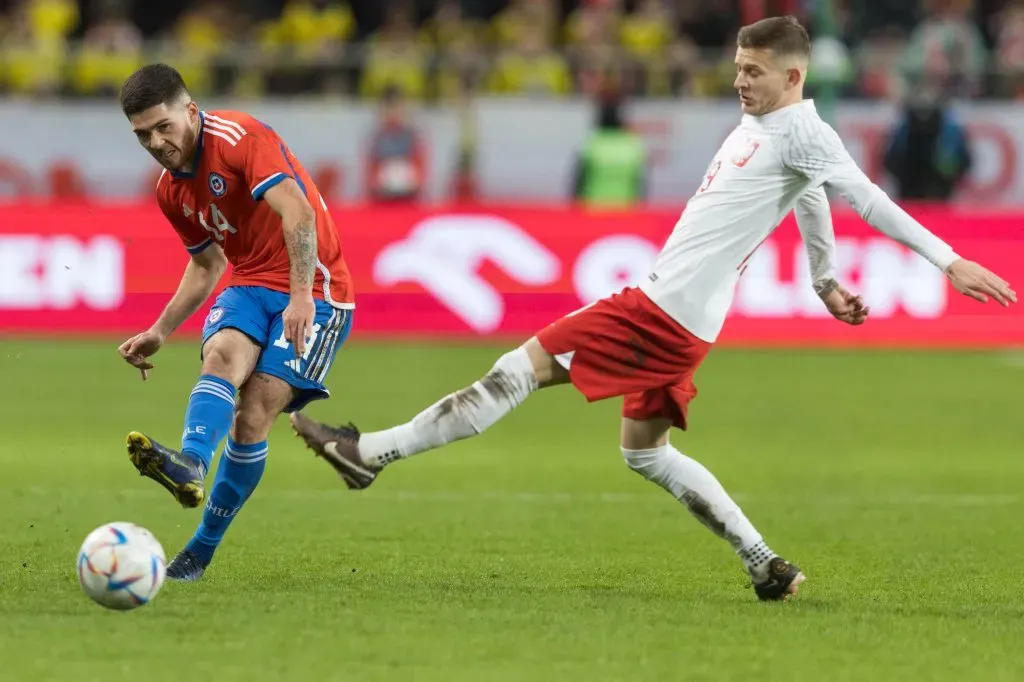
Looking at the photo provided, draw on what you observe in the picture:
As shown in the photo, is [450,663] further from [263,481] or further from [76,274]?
[76,274]

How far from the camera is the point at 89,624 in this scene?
18.8ft

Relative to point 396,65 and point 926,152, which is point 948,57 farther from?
point 396,65

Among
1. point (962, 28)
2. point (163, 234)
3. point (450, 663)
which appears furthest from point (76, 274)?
point (450, 663)

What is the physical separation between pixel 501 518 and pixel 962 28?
1271 centimetres

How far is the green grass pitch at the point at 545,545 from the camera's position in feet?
17.7

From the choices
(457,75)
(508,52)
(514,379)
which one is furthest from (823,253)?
(508,52)

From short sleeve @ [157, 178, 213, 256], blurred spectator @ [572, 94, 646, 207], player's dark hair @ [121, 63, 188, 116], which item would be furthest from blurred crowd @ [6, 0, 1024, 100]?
player's dark hair @ [121, 63, 188, 116]

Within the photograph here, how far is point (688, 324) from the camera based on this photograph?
6438mm

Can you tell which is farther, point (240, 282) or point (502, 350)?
point (502, 350)

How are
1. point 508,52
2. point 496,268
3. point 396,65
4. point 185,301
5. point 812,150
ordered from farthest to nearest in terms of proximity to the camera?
point 508,52 → point 396,65 → point 496,268 → point 185,301 → point 812,150

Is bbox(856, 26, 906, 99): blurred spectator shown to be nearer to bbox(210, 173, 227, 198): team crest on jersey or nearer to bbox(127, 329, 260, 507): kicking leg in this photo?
bbox(210, 173, 227, 198): team crest on jersey

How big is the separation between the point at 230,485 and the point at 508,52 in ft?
46.0

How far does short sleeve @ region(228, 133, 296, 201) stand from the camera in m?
6.30

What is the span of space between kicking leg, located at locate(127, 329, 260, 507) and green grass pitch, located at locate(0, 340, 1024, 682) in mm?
465
